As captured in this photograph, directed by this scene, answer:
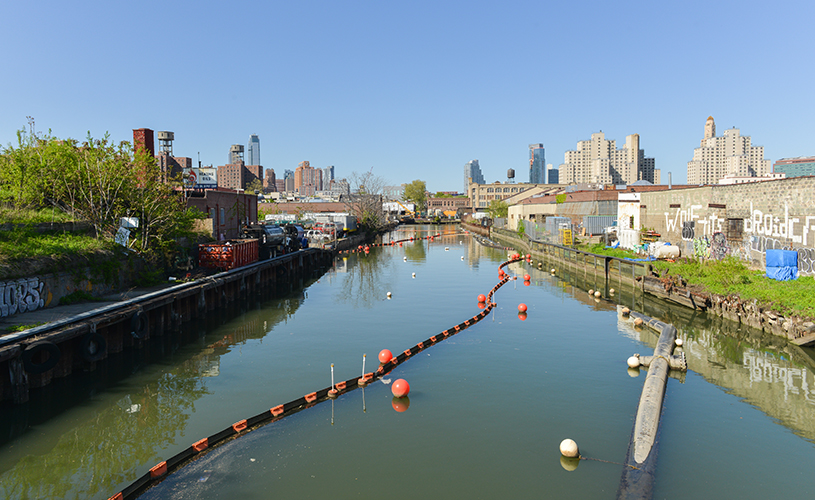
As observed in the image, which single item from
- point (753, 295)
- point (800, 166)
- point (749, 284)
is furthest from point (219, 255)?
point (800, 166)

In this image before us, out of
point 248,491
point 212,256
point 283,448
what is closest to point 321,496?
point 248,491

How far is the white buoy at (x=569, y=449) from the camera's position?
11875 mm

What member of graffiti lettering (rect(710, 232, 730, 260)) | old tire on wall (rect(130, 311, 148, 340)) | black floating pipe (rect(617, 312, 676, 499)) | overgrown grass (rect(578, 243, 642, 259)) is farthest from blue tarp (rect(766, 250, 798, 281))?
old tire on wall (rect(130, 311, 148, 340))

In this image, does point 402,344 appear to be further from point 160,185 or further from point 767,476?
point 160,185

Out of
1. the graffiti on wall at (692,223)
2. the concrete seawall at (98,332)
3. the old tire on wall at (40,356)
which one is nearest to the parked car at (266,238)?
the concrete seawall at (98,332)

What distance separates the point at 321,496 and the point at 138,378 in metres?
10.8

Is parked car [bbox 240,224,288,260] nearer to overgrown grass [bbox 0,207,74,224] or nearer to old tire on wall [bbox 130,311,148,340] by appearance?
overgrown grass [bbox 0,207,74,224]

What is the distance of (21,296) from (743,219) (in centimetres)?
3708

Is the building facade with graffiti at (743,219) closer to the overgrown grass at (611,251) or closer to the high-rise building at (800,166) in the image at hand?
the overgrown grass at (611,251)

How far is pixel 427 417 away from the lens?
14.5m

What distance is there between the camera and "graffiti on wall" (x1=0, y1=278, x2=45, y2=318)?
17.5m

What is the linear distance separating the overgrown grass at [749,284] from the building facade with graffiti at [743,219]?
238 centimetres

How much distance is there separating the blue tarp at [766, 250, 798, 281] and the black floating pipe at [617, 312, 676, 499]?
11307 millimetres

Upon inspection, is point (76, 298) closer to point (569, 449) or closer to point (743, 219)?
point (569, 449)
